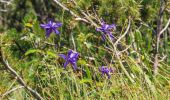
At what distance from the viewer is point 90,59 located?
3.30m

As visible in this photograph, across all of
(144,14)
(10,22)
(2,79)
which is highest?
(144,14)

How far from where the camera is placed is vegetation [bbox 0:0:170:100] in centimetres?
285

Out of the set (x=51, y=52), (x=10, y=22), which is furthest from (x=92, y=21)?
(x=10, y=22)

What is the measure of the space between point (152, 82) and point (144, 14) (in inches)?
30.8

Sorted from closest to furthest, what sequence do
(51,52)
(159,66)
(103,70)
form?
(103,70), (51,52), (159,66)

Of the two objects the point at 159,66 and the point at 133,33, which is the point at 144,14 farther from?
the point at 159,66

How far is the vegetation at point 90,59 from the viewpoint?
112 inches

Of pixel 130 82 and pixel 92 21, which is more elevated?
pixel 92 21

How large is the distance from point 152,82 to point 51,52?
0.63 meters

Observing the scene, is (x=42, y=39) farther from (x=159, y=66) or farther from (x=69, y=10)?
(x=159, y=66)

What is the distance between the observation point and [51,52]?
3.13 meters

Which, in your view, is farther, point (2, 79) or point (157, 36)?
point (157, 36)

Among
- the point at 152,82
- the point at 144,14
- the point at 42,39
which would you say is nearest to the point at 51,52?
the point at 42,39

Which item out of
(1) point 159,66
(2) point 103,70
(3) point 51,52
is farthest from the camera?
(1) point 159,66
